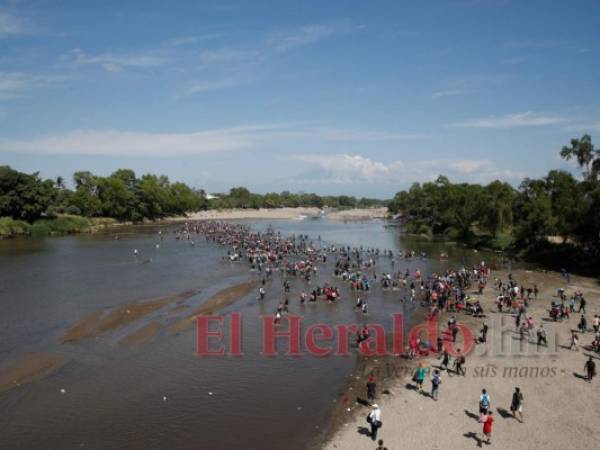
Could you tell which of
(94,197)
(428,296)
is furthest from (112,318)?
(94,197)

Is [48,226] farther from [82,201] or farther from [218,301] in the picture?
[218,301]

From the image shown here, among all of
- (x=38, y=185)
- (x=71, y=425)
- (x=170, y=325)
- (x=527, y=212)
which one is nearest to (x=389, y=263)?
(x=527, y=212)

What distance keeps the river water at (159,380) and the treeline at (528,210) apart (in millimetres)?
21843

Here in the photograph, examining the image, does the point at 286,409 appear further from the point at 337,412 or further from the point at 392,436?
the point at 392,436

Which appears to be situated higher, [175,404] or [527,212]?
[527,212]

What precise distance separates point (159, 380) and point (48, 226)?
256ft

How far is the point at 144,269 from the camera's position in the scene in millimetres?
48969

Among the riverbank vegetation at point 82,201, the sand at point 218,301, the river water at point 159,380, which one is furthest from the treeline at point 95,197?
the sand at point 218,301

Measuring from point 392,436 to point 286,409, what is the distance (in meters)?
4.25

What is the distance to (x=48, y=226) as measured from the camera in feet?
285

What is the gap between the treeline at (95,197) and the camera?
3238 inches

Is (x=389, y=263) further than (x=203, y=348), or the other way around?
(x=389, y=263)

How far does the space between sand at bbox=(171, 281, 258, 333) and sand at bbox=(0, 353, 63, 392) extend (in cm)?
650

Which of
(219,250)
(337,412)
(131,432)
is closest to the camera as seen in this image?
(131,432)
